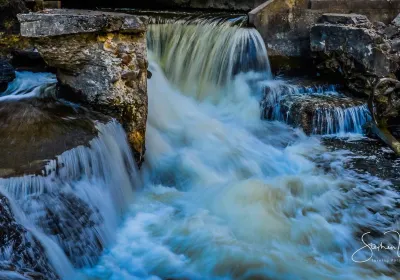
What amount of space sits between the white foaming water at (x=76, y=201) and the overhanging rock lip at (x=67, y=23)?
103 centimetres

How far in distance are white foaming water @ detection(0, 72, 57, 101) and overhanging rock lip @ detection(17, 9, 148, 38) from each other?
903 mm

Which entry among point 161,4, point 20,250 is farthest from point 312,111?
point 161,4

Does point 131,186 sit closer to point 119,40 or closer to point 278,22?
point 119,40

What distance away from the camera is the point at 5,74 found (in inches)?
227

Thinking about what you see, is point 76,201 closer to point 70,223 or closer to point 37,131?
point 70,223

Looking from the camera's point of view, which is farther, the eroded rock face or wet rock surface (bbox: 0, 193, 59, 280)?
the eroded rock face

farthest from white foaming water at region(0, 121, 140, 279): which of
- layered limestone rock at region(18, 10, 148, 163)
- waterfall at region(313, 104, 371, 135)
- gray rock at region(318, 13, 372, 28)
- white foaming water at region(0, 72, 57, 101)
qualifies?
gray rock at region(318, 13, 372, 28)

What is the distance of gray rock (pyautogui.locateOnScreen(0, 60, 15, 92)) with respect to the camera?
5.66m

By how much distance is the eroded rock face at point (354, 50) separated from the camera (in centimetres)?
743

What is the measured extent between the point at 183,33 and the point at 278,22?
71.0 inches

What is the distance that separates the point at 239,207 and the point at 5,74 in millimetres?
3419

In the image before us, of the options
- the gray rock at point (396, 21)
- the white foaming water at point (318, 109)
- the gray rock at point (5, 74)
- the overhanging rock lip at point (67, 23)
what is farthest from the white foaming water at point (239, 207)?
the gray rock at point (396, 21)

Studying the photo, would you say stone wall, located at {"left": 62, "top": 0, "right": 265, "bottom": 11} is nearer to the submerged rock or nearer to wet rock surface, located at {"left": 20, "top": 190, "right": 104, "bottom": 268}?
the submerged rock

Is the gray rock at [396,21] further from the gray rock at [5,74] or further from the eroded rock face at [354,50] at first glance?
the gray rock at [5,74]
